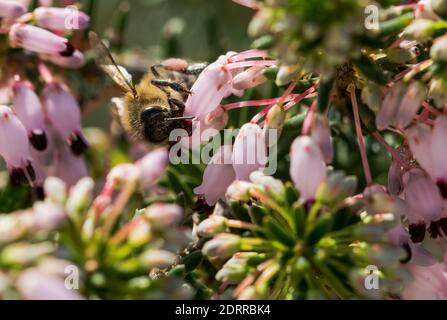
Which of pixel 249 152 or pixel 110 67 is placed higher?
pixel 110 67

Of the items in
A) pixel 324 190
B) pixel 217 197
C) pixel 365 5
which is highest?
pixel 365 5

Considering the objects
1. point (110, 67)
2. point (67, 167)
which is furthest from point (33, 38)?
point (67, 167)

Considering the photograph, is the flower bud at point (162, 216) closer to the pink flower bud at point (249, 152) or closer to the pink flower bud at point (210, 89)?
the pink flower bud at point (249, 152)

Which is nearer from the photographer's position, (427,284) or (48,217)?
(48,217)

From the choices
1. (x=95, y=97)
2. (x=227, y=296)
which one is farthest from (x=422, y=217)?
(x=95, y=97)

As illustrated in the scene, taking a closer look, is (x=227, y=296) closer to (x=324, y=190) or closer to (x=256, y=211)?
(x=256, y=211)

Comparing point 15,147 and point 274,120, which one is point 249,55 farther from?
point 15,147

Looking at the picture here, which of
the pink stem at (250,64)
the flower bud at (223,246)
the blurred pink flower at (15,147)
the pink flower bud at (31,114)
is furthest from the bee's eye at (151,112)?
the flower bud at (223,246)
